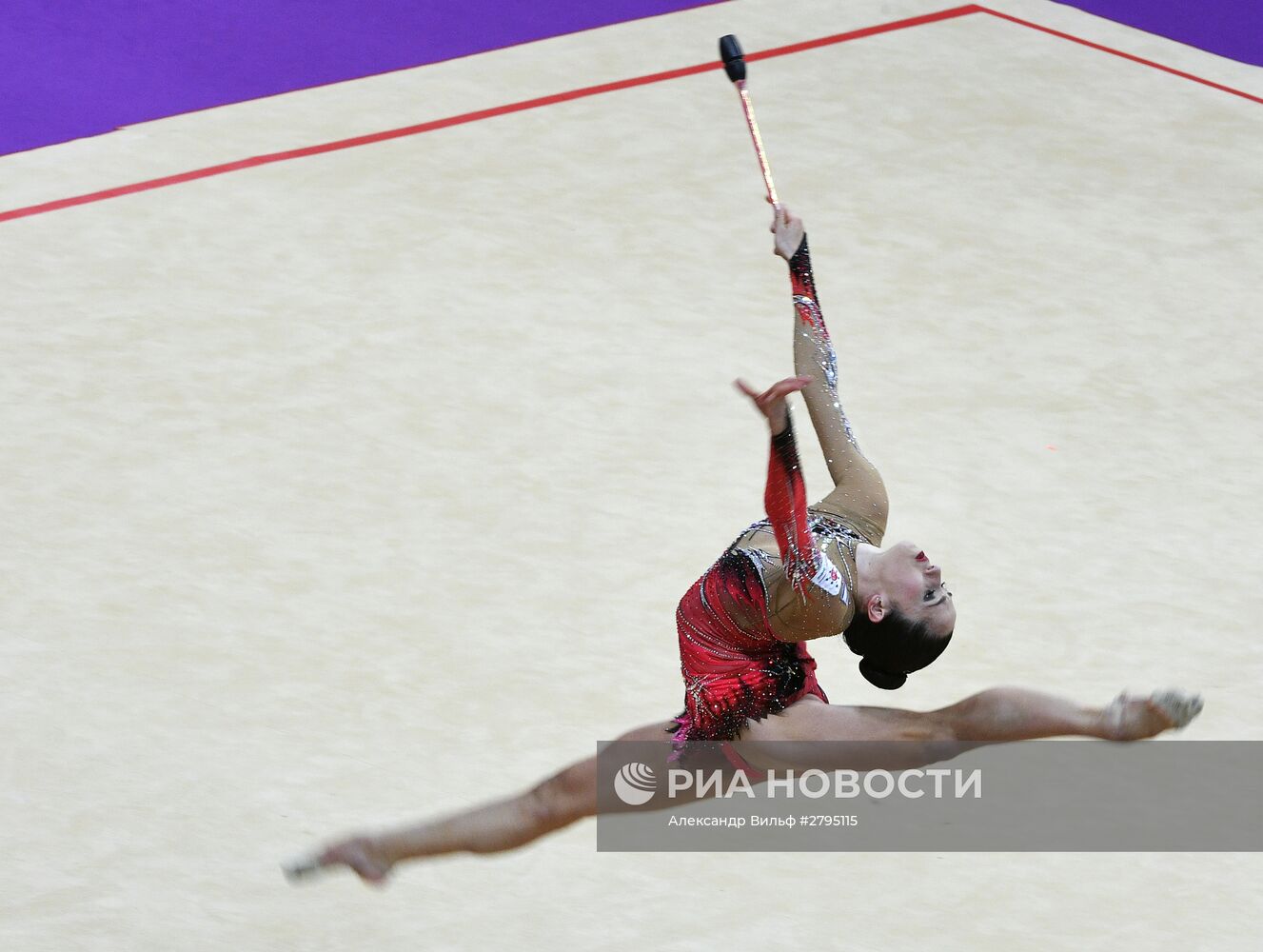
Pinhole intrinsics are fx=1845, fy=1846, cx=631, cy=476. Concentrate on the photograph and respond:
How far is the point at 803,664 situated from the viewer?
379 cm

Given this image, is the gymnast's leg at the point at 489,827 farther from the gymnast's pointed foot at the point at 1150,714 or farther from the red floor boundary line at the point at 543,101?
the red floor boundary line at the point at 543,101

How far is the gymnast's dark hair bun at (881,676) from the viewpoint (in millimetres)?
3708

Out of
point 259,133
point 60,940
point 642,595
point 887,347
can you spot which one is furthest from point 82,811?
point 259,133

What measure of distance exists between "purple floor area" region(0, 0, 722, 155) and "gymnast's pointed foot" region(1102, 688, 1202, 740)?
4.82m

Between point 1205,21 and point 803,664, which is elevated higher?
point 1205,21

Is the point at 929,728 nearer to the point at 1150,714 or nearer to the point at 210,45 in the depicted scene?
the point at 1150,714

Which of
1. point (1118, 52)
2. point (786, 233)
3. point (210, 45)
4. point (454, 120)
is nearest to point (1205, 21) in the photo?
point (1118, 52)

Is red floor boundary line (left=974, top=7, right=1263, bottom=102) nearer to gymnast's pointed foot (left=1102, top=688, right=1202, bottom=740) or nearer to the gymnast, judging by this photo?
the gymnast

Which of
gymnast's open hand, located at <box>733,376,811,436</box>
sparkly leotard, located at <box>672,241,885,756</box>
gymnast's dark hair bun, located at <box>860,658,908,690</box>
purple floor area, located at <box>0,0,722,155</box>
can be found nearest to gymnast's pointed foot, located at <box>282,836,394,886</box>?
sparkly leotard, located at <box>672,241,885,756</box>

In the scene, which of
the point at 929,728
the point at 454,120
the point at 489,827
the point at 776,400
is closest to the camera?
the point at 776,400

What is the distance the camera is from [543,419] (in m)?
5.60

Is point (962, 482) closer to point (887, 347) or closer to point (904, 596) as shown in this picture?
point (887, 347)

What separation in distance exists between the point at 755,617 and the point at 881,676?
31cm

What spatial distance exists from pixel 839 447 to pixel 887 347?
2230mm
